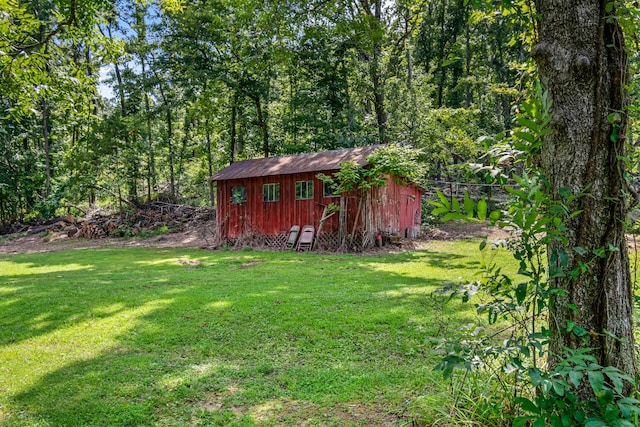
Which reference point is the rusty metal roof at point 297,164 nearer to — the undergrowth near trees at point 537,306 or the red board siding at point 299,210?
the red board siding at point 299,210

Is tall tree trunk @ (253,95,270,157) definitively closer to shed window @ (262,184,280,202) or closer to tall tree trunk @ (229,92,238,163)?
tall tree trunk @ (229,92,238,163)

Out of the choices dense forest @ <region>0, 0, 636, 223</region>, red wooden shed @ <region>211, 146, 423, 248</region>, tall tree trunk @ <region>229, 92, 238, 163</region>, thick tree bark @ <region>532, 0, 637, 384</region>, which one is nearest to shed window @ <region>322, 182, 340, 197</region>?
red wooden shed @ <region>211, 146, 423, 248</region>

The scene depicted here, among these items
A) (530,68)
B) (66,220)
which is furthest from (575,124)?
(66,220)

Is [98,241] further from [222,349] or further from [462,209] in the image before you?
[462,209]

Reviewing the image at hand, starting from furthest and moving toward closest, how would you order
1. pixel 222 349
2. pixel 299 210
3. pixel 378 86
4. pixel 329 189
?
pixel 378 86
pixel 299 210
pixel 329 189
pixel 222 349

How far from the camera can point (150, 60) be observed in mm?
22656

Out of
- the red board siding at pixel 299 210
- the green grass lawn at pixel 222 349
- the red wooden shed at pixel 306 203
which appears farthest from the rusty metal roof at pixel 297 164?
the green grass lawn at pixel 222 349

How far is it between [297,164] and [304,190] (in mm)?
1228

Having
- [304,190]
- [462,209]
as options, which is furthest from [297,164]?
[462,209]

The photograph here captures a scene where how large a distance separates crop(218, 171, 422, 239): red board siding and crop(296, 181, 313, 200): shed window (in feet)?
0.47

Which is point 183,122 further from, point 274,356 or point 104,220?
point 274,356

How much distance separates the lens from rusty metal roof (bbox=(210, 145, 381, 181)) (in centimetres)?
1394

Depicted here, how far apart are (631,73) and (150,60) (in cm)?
2495

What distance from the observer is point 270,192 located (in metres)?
15.2
